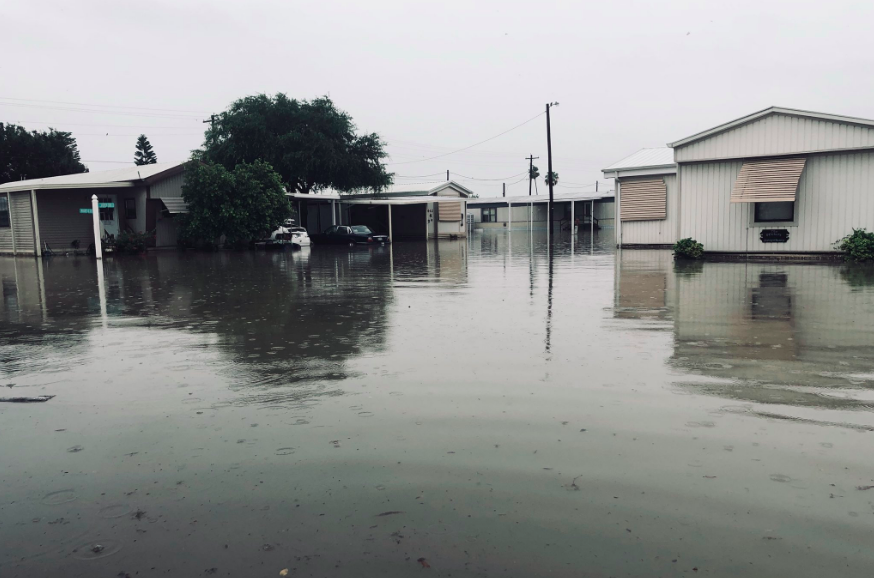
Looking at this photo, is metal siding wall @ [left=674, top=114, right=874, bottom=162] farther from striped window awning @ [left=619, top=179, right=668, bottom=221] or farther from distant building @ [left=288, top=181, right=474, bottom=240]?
distant building @ [left=288, top=181, right=474, bottom=240]

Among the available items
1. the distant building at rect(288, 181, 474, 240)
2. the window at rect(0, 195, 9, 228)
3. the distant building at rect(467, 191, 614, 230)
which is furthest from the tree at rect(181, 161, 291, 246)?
the distant building at rect(467, 191, 614, 230)

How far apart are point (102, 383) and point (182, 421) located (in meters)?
1.83

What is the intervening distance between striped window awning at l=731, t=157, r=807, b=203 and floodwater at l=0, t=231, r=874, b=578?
1022cm

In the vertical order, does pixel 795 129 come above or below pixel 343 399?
above

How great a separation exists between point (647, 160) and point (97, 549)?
2727cm

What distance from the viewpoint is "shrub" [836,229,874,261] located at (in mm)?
18766

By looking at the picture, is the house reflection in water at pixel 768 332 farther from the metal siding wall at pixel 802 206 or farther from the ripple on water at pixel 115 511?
the ripple on water at pixel 115 511

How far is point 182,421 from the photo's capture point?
5570mm

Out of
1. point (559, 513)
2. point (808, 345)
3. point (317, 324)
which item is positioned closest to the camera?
point (559, 513)

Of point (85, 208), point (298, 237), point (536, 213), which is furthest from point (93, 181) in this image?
point (536, 213)

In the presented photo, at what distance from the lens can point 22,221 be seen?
34438mm

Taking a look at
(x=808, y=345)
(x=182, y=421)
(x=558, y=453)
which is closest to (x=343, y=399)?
(x=182, y=421)

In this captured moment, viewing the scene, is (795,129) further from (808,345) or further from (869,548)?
(869,548)

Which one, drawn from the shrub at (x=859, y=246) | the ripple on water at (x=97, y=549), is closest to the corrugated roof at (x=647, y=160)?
the shrub at (x=859, y=246)
